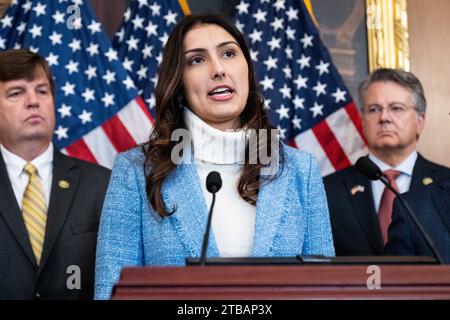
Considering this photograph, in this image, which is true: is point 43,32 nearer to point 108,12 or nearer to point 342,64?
point 108,12

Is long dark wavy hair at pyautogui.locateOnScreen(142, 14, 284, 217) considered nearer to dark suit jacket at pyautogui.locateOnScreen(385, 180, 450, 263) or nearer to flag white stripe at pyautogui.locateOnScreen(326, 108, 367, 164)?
dark suit jacket at pyautogui.locateOnScreen(385, 180, 450, 263)

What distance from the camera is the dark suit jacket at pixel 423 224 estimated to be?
9.85 feet

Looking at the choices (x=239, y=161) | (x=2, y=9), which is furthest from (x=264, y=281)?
(x=2, y=9)

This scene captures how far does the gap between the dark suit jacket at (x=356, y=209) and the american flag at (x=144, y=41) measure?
3.30 feet

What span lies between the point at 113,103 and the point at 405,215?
170 cm

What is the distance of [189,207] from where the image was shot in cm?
239

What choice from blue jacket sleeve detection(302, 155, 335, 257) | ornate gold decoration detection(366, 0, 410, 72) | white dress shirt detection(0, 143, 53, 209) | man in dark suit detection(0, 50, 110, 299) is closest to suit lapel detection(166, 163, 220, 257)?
blue jacket sleeve detection(302, 155, 335, 257)

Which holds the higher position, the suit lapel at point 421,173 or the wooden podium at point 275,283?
the suit lapel at point 421,173

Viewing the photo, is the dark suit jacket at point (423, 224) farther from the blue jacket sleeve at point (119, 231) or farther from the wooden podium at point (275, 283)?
the wooden podium at point (275, 283)

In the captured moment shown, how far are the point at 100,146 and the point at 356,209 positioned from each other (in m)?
1.30

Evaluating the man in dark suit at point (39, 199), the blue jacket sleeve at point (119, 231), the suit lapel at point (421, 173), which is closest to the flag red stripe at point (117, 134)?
the man in dark suit at point (39, 199)

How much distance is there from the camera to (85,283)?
10.6ft

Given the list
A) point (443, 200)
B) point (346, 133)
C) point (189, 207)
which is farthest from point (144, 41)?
point (189, 207)

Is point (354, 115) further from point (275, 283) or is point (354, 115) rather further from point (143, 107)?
point (275, 283)
